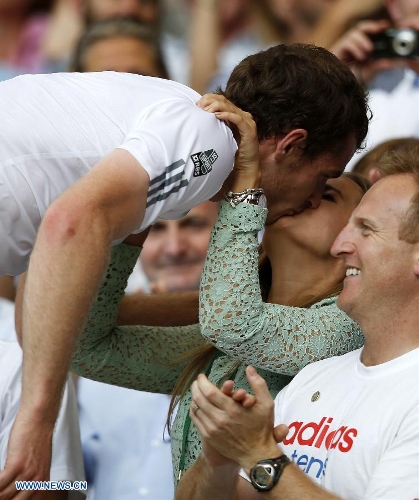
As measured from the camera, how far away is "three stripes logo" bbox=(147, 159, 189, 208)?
5.68ft

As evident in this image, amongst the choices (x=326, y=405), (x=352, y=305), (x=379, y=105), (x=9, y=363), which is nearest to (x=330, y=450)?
(x=326, y=405)

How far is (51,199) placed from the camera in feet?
5.78

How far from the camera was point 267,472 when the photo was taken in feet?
5.72

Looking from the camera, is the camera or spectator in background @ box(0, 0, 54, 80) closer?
the camera

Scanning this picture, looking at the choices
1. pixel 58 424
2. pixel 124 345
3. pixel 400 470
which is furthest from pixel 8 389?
pixel 400 470

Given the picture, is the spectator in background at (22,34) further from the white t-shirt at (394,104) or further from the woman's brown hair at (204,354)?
the woman's brown hair at (204,354)

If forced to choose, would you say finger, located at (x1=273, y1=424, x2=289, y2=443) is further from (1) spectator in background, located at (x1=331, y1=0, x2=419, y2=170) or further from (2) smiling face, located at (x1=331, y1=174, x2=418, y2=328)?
(1) spectator in background, located at (x1=331, y1=0, x2=419, y2=170)

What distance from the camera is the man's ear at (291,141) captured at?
6.88ft

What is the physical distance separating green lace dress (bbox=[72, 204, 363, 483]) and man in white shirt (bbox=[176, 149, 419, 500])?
0.08 m

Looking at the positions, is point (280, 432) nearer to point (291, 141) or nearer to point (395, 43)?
point (291, 141)

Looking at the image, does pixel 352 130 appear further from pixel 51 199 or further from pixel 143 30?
pixel 143 30

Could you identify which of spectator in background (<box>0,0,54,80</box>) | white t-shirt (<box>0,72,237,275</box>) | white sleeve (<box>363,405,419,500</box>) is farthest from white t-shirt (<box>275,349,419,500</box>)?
spectator in background (<box>0,0,54,80</box>)

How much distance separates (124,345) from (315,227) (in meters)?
0.52

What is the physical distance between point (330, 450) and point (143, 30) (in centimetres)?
279
